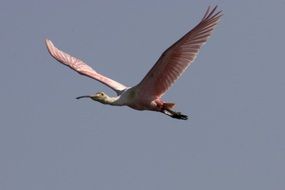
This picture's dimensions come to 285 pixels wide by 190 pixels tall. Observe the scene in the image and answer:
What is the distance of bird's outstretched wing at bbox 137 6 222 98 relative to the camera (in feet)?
75.9

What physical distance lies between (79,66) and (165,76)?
618cm

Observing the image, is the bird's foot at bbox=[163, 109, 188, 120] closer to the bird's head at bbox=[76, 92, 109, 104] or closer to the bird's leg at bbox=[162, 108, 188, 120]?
the bird's leg at bbox=[162, 108, 188, 120]

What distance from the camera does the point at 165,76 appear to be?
2448cm

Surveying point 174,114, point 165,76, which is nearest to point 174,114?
point 174,114

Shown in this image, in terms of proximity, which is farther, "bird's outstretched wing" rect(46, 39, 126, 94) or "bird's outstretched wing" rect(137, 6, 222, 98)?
"bird's outstretched wing" rect(46, 39, 126, 94)

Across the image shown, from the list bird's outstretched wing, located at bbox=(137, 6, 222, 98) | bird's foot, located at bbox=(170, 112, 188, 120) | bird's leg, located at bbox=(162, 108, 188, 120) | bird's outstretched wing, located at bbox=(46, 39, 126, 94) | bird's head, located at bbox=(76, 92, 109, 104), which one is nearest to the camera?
bird's outstretched wing, located at bbox=(137, 6, 222, 98)

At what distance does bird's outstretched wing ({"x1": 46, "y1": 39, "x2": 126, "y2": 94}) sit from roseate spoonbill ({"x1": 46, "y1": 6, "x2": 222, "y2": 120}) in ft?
1.31

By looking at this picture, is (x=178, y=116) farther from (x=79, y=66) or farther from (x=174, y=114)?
(x=79, y=66)

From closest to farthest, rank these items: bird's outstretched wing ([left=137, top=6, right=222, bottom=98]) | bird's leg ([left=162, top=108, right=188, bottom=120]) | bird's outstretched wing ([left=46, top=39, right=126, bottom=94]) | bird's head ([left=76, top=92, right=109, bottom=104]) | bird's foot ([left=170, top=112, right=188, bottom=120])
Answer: bird's outstretched wing ([left=137, top=6, right=222, bottom=98])
bird's leg ([left=162, top=108, right=188, bottom=120])
bird's foot ([left=170, top=112, right=188, bottom=120])
bird's head ([left=76, top=92, right=109, bottom=104])
bird's outstretched wing ([left=46, top=39, right=126, bottom=94])

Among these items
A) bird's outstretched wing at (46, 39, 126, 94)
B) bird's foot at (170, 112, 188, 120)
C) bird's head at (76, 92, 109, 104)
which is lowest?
bird's foot at (170, 112, 188, 120)

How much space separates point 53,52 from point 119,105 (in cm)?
519

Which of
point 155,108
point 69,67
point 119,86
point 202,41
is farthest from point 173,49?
point 69,67

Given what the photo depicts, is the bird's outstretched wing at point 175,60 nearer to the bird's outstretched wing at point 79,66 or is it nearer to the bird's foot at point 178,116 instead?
the bird's foot at point 178,116

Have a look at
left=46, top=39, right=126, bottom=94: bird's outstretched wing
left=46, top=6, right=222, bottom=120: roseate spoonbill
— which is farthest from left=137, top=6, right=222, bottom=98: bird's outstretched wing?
left=46, top=39, right=126, bottom=94: bird's outstretched wing
